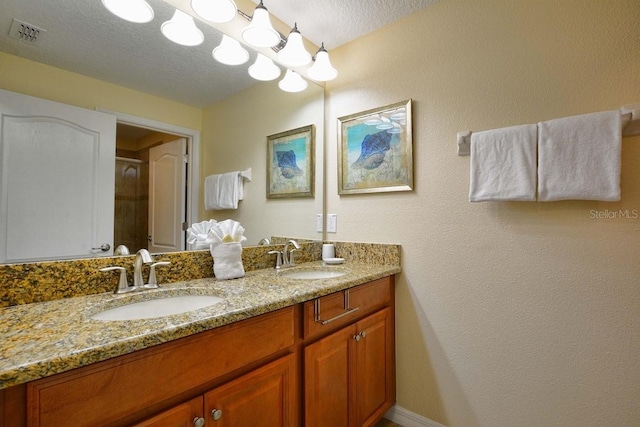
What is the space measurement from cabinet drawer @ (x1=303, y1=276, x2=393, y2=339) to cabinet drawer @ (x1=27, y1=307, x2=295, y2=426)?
0.22 m

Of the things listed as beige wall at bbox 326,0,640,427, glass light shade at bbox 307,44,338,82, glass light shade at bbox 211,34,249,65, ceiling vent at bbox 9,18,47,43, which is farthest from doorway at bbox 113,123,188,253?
beige wall at bbox 326,0,640,427

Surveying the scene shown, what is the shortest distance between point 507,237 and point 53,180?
183 cm

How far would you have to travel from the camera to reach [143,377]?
2.31ft

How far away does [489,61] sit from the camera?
145 centimetres

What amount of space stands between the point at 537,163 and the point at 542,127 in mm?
147

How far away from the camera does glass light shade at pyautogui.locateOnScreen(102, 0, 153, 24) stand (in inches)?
44.7

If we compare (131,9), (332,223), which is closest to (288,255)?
(332,223)

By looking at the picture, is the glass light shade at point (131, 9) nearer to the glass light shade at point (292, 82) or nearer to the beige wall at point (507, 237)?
the glass light shade at point (292, 82)

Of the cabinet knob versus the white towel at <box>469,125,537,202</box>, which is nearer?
the cabinet knob

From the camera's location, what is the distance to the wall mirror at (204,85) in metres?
1.03

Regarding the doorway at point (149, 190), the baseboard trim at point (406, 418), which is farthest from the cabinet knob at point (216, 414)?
the baseboard trim at point (406, 418)

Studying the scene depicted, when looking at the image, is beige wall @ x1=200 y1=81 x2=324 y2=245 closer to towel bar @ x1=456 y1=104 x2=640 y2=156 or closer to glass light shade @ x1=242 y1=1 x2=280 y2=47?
glass light shade @ x1=242 y1=1 x2=280 y2=47

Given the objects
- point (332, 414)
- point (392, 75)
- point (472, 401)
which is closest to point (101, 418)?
point (332, 414)

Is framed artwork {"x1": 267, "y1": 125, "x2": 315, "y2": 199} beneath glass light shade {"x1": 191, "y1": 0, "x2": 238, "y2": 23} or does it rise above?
beneath
